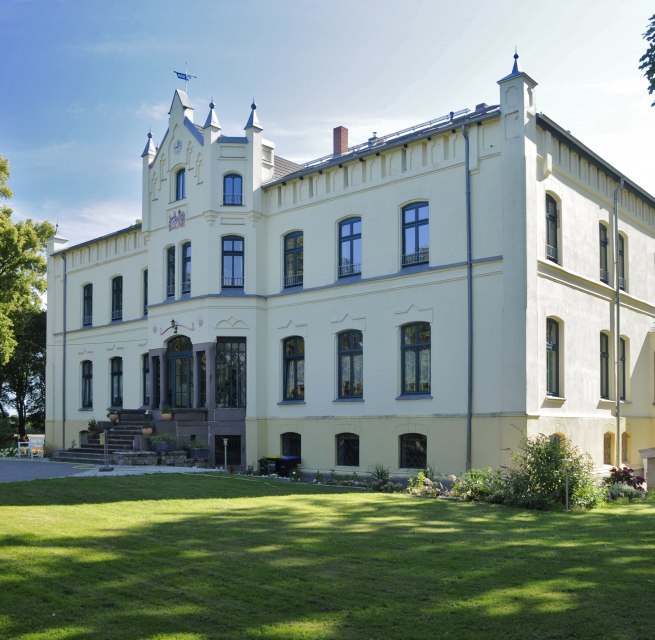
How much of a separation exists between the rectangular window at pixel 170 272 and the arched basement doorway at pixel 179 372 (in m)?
1.75

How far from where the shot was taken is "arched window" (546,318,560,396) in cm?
2092

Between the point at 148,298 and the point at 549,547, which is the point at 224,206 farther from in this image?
the point at 549,547

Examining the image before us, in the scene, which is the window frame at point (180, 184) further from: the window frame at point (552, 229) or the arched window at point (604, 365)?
the arched window at point (604, 365)

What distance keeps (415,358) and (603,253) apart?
7504 mm

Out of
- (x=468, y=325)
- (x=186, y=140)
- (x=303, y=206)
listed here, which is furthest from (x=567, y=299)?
(x=186, y=140)

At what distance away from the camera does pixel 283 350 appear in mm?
25703

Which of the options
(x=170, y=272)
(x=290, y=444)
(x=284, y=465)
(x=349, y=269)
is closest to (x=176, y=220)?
(x=170, y=272)

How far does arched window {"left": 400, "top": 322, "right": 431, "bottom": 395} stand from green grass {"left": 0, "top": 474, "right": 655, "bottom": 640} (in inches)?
284

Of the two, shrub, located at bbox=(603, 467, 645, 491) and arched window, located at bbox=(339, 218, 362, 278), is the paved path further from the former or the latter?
shrub, located at bbox=(603, 467, 645, 491)

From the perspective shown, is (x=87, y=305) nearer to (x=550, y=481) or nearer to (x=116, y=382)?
(x=116, y=382)

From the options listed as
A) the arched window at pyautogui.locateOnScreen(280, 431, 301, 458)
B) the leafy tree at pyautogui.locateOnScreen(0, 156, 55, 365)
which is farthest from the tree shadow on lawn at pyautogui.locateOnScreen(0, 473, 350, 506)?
the leafy tree at pyautogui.locateOnScreen(0, 156, 55, 365)

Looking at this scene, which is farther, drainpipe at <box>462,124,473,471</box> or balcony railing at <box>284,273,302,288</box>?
balcony railing at <box>284,273,302,288</box>

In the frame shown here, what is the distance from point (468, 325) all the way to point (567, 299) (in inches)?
130

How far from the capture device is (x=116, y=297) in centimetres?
3341
